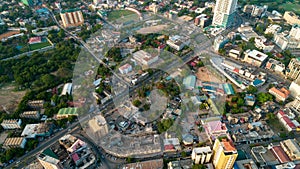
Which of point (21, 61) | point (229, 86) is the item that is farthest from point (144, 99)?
point (21, 61)

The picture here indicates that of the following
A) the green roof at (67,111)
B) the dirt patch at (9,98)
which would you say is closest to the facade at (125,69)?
the green roof at (67,111)

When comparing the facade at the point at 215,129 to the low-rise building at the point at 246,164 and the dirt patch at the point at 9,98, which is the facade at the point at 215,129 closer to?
the low-rise building at the point at 246,164

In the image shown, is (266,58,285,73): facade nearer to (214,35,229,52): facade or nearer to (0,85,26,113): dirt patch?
(214,35,229,52): facade

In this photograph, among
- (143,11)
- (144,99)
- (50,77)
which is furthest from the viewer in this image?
(143,11)

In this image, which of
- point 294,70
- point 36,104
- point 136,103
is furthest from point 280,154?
point 36,104

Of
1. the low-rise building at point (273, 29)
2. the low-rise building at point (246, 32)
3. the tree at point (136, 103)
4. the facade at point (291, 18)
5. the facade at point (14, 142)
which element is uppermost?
the facade at point (291, 18)

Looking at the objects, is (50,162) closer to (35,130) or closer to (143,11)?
(35,130)

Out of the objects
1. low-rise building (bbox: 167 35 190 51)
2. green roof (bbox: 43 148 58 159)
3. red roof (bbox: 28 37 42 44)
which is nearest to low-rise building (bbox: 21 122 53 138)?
green roof (bbox: 43 148 58 159)
